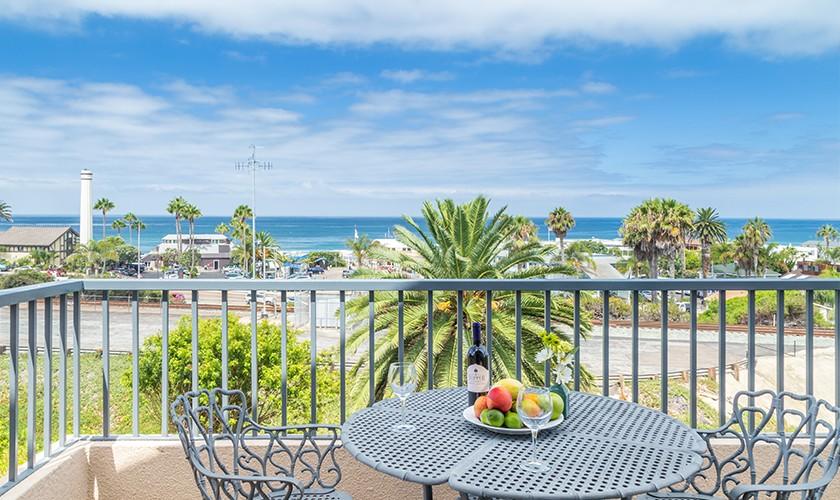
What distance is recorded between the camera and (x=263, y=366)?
47.5 ft

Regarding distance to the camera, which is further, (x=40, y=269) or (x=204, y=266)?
(x=204, y=266)

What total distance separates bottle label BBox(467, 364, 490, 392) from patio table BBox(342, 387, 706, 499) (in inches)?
3.8

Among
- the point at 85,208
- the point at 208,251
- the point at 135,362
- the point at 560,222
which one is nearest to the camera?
the point at 135,362

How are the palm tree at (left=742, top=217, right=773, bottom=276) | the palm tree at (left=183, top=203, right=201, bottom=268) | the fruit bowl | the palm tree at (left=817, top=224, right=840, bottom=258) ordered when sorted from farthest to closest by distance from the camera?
the palm tree at (left=183, top=203, right=201, bottom=268) < the palm tree at (left=817, top=224, right=840, bottom=258) < the palm tree at (left=742, top=217, right=773, bottom=276) < the fruit bowl

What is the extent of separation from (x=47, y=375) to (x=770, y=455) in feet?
10.3

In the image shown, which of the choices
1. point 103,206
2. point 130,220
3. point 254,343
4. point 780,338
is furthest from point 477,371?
point 130,220

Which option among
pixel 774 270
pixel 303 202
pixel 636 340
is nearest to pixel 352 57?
pixel 303 202

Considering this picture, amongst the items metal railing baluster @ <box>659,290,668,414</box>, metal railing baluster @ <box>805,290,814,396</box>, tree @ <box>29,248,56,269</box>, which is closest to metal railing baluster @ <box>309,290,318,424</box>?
metal railing baluster @ <box>659,290,668,414</box>

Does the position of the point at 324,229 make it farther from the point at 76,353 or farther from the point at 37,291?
the point at 37,291

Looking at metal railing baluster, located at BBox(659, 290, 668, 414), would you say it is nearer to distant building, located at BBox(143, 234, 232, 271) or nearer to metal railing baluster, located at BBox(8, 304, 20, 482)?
metal railing baluster, located at BBox(8, 304, 20, 482)

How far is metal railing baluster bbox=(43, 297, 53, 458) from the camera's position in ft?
8.18

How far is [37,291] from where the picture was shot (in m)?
2.35

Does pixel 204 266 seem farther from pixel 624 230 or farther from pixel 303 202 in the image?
pixel 624 230

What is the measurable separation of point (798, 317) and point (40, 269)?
112 ft
